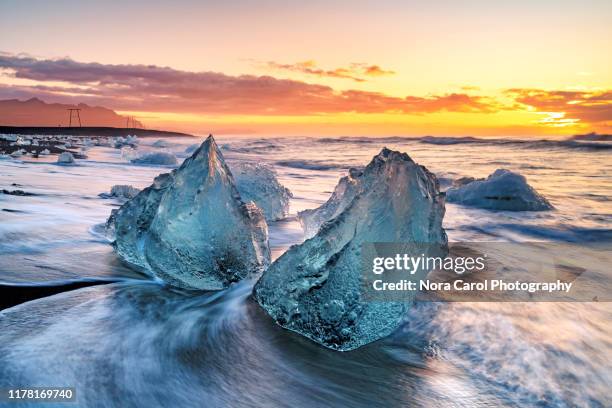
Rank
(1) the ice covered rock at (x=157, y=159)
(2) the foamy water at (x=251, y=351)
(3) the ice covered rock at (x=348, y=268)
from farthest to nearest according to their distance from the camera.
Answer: (1) the ice covered rock at (x=157, y=159), (3) the ice covered rock at (x=348, y=268), (2) the foamy water at (x=251, y=351)

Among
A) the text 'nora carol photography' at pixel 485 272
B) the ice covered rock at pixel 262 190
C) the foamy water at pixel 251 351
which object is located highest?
the ice covered rock at pixel 262 190

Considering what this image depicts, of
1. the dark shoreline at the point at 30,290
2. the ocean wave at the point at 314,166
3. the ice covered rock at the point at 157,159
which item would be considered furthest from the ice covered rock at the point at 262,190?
the ice covered rock at the point at 157,159

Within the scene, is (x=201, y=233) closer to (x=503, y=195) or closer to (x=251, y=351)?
(x=251, y=351)

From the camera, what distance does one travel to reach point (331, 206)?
3.08 m

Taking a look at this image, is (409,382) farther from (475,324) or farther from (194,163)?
(194,163)

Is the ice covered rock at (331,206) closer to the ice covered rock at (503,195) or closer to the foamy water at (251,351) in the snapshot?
the foamy water at (251,351)

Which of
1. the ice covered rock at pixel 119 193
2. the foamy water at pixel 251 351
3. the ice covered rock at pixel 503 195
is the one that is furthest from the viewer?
the ice covered rock at pixel 503 195

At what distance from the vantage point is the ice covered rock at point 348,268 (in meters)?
1.86

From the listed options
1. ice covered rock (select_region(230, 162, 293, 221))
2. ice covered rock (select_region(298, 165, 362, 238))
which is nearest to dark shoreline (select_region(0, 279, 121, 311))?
ice covered rock (select_region(298, 165, 362, 238))

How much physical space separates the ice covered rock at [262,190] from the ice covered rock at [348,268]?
7.35 ft

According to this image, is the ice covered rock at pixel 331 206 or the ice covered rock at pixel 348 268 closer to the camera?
the ice covered rock at pixel 348 268

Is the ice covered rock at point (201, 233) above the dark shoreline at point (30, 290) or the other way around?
above

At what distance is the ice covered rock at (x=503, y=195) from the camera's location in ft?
18.7

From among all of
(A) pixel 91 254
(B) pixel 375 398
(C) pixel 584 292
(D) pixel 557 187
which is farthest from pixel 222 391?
(D) pixel 557 187
